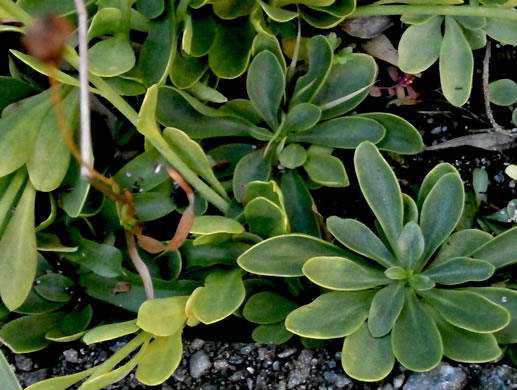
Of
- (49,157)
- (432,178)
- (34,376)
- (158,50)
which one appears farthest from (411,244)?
(34,376)

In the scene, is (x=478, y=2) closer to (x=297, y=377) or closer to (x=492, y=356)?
(x=492, y=356)

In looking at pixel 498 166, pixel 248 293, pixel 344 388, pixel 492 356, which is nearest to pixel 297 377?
pixel 344 388

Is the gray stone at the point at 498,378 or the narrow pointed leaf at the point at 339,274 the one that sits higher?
the narrow pointed leaf at the point at 339,274

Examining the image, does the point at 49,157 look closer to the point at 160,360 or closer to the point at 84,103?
the point at 160,360

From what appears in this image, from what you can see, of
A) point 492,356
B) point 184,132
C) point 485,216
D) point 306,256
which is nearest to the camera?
point 492,356

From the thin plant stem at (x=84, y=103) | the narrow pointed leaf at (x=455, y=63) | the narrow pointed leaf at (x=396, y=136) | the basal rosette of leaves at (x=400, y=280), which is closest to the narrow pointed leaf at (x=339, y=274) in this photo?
the basal rosette of leaves at (x=400, y=280)

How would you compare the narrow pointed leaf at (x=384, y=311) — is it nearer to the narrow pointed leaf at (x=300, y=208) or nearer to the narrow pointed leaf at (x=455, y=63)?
the narrow pointed leaf at (x=300, y=208)

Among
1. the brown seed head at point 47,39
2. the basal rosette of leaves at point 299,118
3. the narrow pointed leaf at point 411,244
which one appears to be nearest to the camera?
the brown seed head at point 47,39
